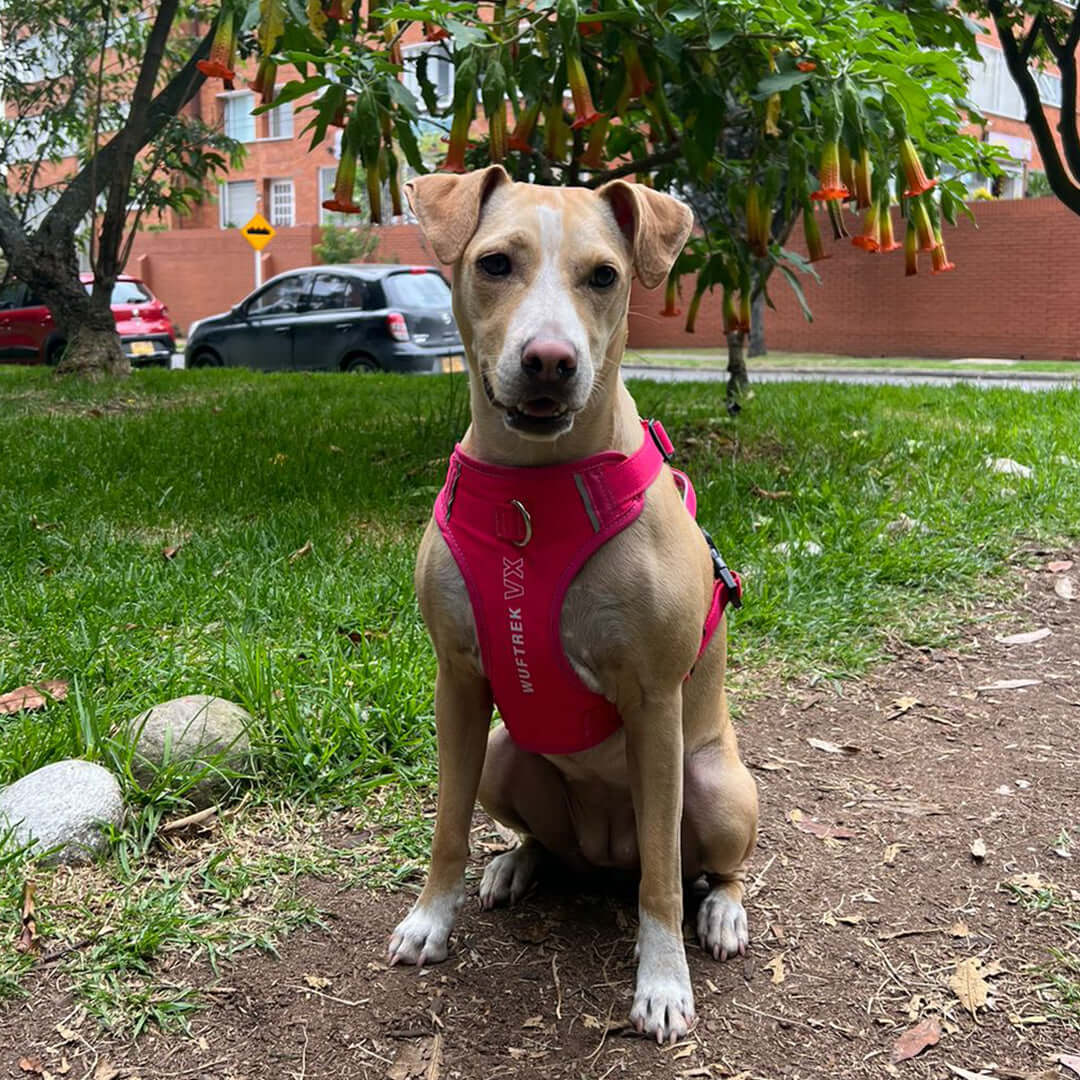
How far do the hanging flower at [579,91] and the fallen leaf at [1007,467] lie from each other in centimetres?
323

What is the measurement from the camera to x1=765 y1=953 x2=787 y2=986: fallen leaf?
2395 millimetres

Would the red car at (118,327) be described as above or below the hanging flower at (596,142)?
below

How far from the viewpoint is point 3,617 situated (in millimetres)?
3848

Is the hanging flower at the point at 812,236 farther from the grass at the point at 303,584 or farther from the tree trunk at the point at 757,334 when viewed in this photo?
the tree trunk at the point at 757,334

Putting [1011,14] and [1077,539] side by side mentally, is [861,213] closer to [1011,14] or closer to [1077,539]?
[1077,539]

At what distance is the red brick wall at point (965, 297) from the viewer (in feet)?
68.1

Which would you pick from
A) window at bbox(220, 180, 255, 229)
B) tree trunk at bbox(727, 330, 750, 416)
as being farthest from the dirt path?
window at bbox(220, 180, 255, 229)

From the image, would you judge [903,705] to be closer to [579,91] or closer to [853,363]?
[579,91]

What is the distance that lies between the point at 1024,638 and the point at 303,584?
2783 mm

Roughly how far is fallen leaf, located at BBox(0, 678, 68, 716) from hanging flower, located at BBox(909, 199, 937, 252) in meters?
4.07

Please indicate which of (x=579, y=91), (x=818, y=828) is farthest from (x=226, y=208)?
(x=818, y=828)

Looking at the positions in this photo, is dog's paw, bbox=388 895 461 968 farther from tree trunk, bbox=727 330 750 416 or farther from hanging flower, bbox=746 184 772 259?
tree trunk, bbox=727 330 750 416

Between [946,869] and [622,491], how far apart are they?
4.58 feet

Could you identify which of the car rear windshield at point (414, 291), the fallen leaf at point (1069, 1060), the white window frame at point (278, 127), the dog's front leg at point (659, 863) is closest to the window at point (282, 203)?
the white window frame at point (278, 127)
